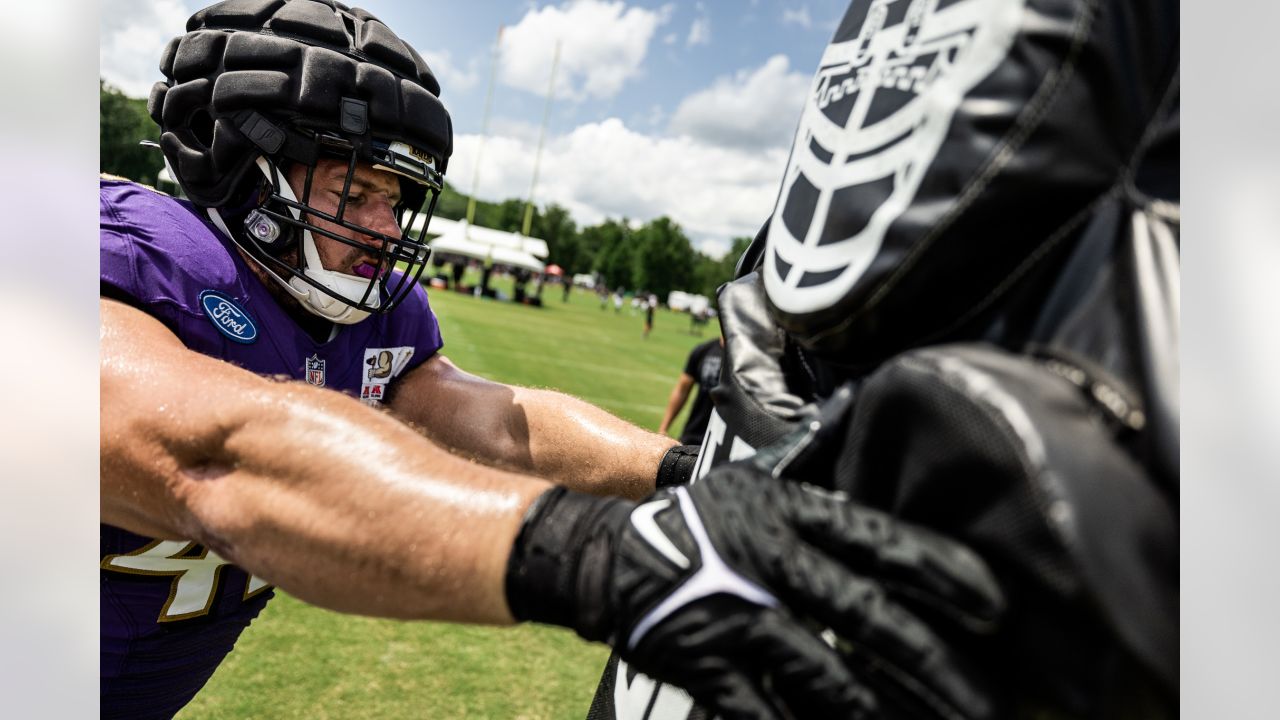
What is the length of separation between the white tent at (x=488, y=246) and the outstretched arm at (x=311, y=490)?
30.0 m

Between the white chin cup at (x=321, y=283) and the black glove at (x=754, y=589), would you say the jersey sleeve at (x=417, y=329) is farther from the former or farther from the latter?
the black glove at (x=754, y=589)

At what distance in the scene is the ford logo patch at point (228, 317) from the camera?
1.76m

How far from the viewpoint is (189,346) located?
1711 mm

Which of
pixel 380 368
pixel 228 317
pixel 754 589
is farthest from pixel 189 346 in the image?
pixel 754 589

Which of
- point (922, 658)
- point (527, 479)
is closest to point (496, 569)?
point (527, 479)

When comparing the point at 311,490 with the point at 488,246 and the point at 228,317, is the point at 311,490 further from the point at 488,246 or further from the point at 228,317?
the point at 488,246

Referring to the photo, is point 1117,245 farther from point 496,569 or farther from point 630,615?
point 496,569

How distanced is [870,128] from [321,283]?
63.2 inches

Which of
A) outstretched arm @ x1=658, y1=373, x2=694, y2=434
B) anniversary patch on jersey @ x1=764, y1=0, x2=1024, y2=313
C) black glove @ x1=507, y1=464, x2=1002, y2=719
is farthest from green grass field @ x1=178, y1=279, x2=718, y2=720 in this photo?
outstretched arm @ x1=658, y1=373, x2=694, y2=434

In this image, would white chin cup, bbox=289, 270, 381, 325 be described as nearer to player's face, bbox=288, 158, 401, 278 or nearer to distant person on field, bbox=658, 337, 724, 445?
player's face, bbox=288, 158, 401, 278

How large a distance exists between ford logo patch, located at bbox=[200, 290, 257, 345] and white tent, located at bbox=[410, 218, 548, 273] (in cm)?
2927

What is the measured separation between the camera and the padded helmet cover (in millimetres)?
2045
